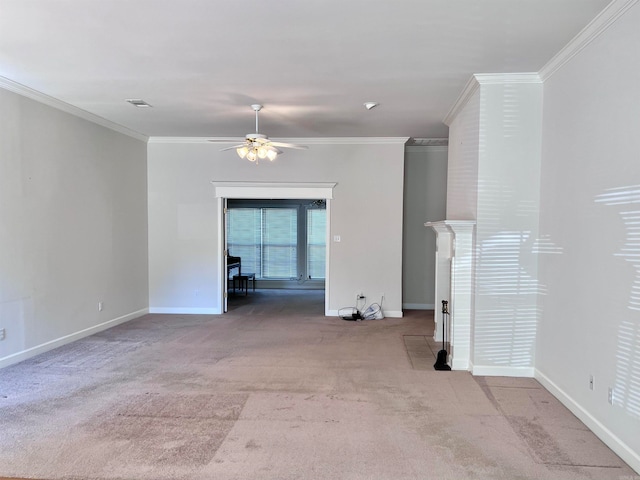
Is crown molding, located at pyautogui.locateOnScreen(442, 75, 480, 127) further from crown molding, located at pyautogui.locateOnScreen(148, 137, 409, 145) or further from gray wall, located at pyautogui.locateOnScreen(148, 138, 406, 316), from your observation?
gray wall, located at pyautogui.locateOnScreen(148, 138, 406, 316)

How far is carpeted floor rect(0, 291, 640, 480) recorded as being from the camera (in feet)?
7.50

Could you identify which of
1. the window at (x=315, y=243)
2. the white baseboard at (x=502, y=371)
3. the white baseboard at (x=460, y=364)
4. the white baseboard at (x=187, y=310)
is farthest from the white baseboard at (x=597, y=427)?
the window at (x=315, y=243)

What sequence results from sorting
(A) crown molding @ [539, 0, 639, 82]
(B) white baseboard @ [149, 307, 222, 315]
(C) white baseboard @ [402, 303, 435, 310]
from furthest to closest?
(C) white baseboard @ [402, 303, 435, 310] → (B) white baseboard @ [149, 307, 222, 315] → (A) crown molding @ [539, 0, 639, 82]

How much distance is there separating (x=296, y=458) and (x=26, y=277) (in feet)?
11.8

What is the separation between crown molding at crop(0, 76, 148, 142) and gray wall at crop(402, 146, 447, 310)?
15.4 ft

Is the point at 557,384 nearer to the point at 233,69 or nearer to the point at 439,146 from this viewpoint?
the point at 233,69

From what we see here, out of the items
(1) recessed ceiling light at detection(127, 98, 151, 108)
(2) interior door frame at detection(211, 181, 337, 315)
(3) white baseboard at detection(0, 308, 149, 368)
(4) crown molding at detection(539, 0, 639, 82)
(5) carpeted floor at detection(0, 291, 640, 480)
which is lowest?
(5) carpeted floor at detection(0, 291, 640, 480)

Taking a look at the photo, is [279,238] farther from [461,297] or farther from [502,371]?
[502,371]

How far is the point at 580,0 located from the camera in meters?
2.39

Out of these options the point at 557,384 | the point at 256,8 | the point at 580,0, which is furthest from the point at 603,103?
the point at 256,8

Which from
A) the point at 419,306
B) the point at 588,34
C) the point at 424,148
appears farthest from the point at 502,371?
the point at 424,148

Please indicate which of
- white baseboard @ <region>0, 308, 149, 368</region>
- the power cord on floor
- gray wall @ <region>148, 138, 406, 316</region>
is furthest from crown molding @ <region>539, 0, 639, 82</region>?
white baseboard @ <region>0, 308, 149, 368</region>

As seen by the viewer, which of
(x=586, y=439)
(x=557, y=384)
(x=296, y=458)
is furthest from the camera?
(x=557, y=384)

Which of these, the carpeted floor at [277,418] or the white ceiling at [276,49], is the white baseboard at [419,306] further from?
the white ceiling at [276,49]
